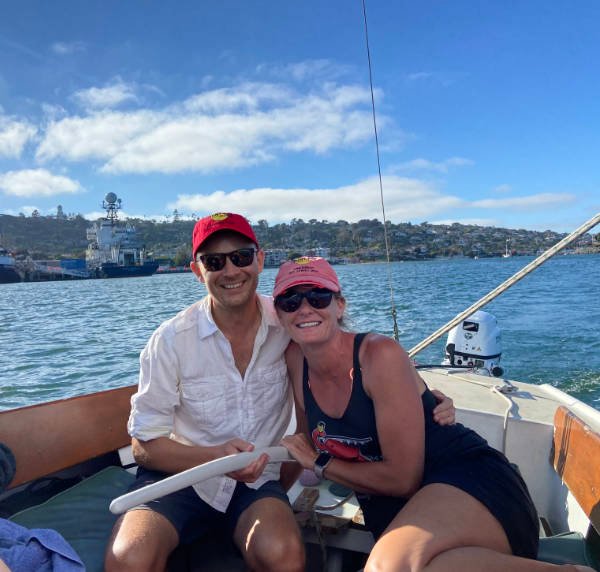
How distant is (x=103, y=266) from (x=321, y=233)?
1912 inches

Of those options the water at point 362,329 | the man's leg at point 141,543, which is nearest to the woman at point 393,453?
the man's leg at point 141,543

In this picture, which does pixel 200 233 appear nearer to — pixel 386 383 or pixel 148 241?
pixel 386 383

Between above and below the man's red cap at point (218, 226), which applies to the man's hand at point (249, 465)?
below

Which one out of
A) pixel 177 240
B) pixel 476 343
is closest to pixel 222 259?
pixel 476 343

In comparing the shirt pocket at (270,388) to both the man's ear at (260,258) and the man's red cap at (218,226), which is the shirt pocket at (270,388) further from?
the man's red cap at (218,226)

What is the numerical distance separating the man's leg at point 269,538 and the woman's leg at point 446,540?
0.39 meters

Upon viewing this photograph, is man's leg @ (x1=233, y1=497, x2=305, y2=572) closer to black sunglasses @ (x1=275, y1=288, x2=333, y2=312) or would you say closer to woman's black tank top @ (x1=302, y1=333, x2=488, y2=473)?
woman's black tank top @ (x1=302, y1=333, x2=488, y2=473)

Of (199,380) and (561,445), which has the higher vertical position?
(199,380)

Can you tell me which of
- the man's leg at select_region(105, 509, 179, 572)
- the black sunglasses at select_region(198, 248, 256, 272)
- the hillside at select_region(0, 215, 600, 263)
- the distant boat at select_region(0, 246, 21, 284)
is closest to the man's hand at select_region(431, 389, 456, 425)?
the black sunglasses at select_region(198, 248, 256, 272)

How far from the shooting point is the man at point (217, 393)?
80.6 inches

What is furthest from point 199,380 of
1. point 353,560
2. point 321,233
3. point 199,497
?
point 321,233

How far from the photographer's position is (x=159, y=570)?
1.76 meters

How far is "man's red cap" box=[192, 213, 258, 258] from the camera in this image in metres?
2.17

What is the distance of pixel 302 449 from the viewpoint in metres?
1.99
